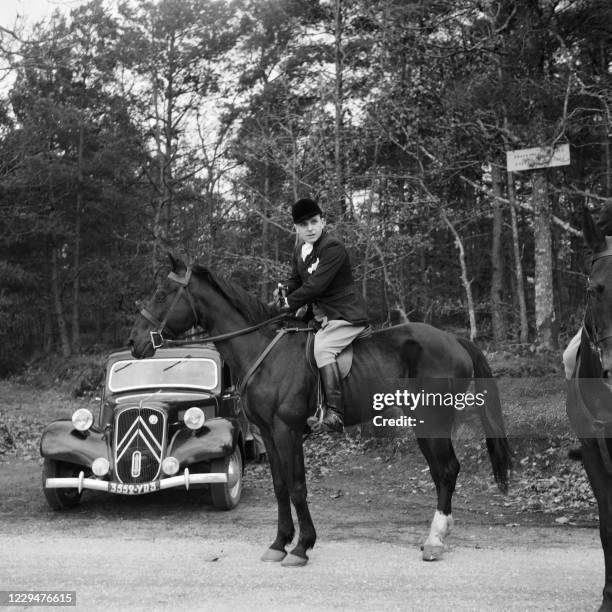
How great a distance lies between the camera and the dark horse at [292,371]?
5.97 m

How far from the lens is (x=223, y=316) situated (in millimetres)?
6422

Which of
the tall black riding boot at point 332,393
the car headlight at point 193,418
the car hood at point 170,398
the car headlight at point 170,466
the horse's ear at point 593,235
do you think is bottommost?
the car headlight at point 170,466

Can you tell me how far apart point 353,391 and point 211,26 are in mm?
21487

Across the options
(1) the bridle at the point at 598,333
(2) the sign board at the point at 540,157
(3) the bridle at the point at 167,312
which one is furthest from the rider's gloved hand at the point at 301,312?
(2) the sign board at the point at 540,157

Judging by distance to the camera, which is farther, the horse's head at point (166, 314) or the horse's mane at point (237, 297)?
the horse's mane at point (237, 297)

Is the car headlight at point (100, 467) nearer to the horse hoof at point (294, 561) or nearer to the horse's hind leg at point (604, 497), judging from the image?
the horse hoof at point (294, 561)

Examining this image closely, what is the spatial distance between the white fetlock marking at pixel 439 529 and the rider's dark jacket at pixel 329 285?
1.81m

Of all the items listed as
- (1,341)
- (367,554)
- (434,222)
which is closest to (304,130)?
(434,222)

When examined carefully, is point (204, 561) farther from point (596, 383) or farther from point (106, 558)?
point (596, 383)

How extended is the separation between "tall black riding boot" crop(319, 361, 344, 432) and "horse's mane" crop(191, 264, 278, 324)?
0.81m

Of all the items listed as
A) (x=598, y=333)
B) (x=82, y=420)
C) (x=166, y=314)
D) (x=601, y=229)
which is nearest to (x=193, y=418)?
(x=82, y=420)

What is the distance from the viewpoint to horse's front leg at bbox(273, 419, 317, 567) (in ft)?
19.0

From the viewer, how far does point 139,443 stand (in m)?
7.66

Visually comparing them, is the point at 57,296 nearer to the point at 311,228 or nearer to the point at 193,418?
the point at 193,418
